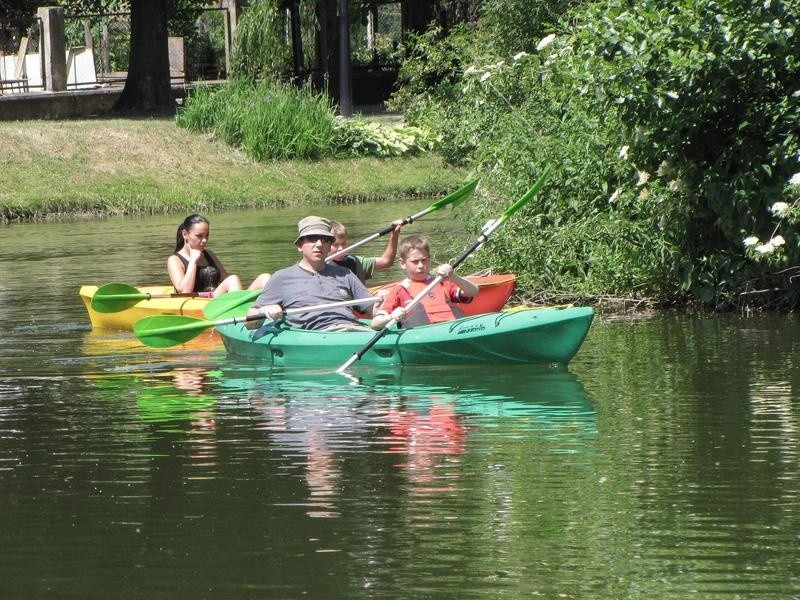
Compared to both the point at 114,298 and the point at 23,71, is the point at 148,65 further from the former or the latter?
the point at 114,298

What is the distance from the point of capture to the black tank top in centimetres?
1271

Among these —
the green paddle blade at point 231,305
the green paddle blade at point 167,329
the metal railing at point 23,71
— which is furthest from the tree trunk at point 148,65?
the green paddle blade at point 167,329

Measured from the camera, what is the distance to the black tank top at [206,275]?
12.7m

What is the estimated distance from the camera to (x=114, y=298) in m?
12.4

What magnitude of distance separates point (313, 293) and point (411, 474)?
3.69m

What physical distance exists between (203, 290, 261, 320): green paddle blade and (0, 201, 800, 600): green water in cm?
34

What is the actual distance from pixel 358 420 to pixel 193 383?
6.58ft

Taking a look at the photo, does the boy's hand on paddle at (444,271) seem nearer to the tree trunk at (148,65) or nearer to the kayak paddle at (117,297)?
the kayak paddle at (117,297)

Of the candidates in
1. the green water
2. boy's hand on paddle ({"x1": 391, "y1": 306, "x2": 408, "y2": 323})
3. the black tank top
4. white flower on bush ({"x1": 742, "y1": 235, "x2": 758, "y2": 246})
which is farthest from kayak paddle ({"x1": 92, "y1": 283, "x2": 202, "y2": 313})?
white flower on bush ({"x1": 742, "y1": 235, "x2": 758, "y2": 246})

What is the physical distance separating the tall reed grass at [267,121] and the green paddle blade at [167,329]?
18.0 meters

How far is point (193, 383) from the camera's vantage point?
984 centimetres

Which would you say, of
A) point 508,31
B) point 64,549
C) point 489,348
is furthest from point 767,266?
point 508,31

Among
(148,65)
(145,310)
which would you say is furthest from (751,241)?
(148,65)

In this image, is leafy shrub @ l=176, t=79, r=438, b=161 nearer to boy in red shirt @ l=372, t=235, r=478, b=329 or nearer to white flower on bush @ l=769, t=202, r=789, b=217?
boy in red shirt @ l=372, t=235, r=478, b=329
